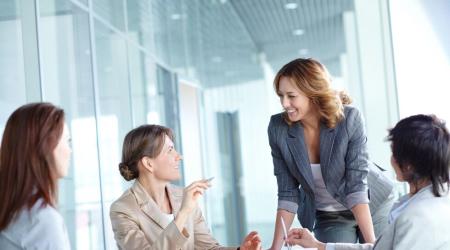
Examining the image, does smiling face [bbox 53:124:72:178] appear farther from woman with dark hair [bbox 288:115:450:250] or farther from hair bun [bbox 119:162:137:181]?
woman with dark hair [bbox 288:115:450:250]

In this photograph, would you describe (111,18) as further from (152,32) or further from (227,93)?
(227,93)

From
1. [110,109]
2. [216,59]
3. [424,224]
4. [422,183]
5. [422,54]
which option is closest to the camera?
[424,224]

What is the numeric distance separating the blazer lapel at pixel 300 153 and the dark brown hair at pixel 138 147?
55 cm

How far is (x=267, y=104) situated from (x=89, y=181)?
12.2 ft

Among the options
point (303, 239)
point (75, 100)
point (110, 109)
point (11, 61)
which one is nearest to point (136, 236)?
point (303, 239)

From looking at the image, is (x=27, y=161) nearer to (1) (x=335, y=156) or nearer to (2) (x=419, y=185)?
(2) (x=419, y=185)

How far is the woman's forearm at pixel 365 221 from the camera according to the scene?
9.54 feet

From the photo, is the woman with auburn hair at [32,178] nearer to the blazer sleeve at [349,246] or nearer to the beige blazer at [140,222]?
the beige blazer at [140,222]

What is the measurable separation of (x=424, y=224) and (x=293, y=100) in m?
0.95

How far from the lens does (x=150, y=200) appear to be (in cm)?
280

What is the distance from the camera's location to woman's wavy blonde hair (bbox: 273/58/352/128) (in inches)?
112

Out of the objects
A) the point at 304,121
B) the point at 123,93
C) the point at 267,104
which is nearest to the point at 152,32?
the point at 123,93

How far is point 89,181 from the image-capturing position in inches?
179

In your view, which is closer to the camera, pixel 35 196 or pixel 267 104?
pixel 35 196
